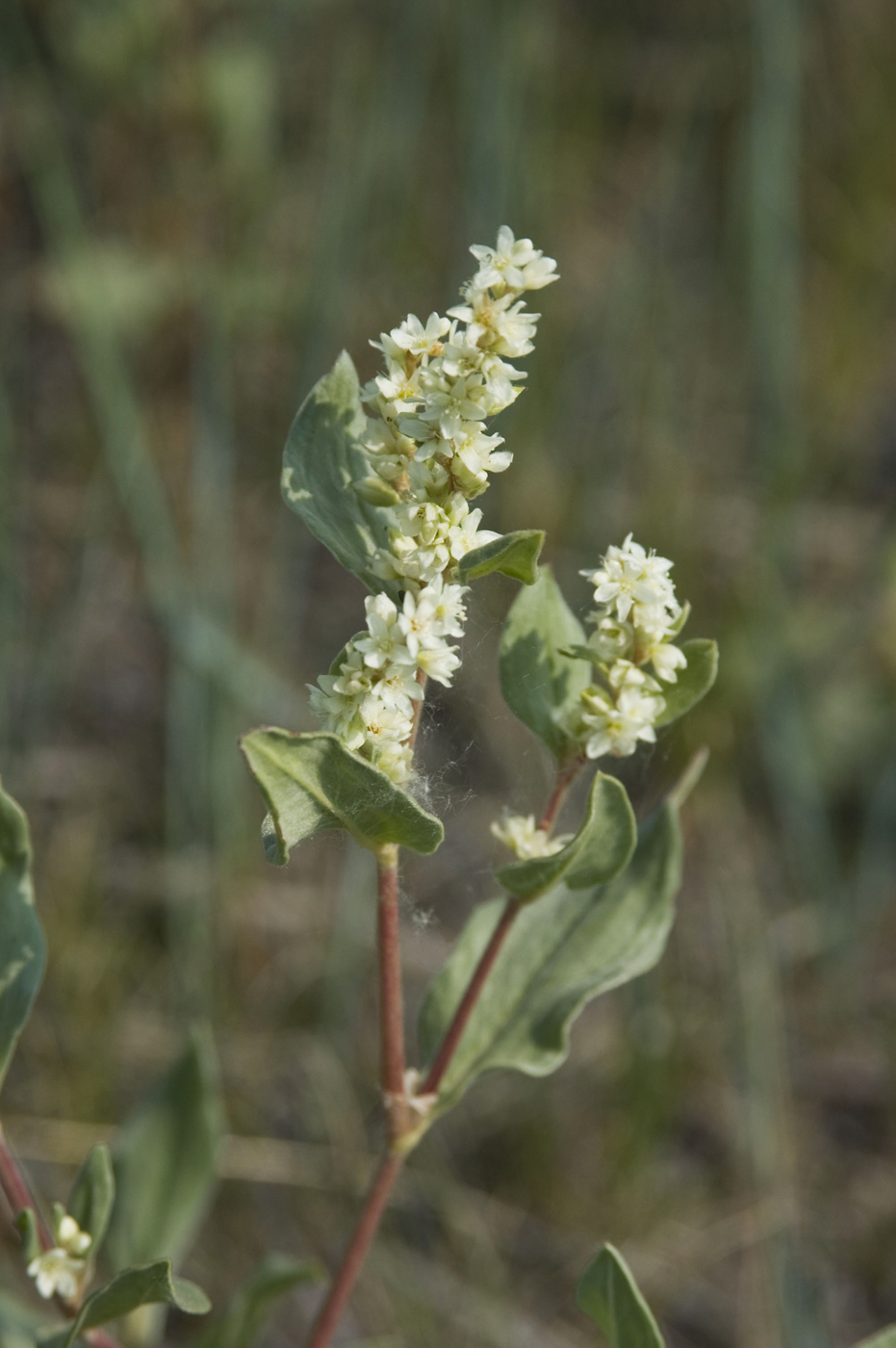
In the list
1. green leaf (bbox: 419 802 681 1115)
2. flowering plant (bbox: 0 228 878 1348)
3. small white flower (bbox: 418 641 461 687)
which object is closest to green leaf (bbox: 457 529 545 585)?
flowering plant (bbox: 0 228 878 1348)

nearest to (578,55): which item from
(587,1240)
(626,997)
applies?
(626,997)

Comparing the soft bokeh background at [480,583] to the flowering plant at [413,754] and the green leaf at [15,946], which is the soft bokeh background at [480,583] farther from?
the green leaf at [15,946]

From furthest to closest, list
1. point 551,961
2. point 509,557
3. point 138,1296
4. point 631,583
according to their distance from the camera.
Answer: point 551,961, point 138,1296, point 631,583, point 509,557

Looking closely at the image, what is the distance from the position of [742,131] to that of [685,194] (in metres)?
0.36

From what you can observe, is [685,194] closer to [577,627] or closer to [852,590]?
[852,590]

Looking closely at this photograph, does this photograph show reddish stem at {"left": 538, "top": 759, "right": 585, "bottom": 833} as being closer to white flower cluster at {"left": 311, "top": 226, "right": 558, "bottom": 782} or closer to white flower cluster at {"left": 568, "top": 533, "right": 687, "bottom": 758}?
white flower cluster at {"left": 568, "top": 533, "right": 687, "bottom": 758}

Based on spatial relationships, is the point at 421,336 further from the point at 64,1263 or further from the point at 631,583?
the point at 64,1263

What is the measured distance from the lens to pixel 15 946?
6.51ft

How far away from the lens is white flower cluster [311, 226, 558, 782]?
1.56 m

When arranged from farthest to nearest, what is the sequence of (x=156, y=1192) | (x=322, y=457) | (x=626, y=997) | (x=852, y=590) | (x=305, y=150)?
(x=305, y=150)
(x=852, y=590)
(x=626, y=997)
(x=156, y=1192)
(x=322, y=457)

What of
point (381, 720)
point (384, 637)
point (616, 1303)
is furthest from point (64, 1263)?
point (384, 637)

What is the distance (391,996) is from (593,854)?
375 millimetres

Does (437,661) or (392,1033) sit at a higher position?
(437,661)

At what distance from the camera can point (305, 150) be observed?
571cm
